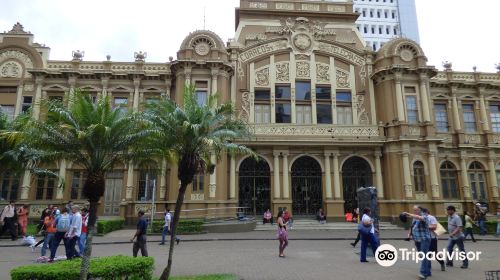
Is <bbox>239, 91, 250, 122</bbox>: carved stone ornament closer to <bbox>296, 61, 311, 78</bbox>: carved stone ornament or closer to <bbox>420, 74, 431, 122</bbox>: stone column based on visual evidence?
<bbox>296, 61, 311, 78</bbox>: carved stone ornament

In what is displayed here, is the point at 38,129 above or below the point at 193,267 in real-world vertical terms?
above

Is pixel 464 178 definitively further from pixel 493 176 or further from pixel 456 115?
pixel 456 115

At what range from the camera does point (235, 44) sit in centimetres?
2920

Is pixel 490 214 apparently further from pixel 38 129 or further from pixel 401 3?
pixel 401 3

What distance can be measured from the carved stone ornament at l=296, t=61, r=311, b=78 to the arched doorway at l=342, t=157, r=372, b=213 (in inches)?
296

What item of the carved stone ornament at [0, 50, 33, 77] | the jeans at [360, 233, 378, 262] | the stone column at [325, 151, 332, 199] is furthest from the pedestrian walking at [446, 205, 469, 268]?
the carved stone ornament at [0, 50, 33, 77]

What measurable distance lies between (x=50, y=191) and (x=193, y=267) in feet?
64.0

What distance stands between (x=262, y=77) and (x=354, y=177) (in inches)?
412

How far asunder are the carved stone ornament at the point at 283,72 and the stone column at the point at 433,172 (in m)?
11.8

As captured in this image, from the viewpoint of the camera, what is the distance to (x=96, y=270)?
792cm

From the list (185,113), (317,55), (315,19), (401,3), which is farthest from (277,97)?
(401,3)

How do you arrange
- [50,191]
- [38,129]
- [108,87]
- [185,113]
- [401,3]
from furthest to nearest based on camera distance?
[401,3] → [108,87] → [50,191] → [185,113] → [38,129]

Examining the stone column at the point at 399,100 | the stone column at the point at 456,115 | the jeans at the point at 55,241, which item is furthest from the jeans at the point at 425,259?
the stone column at the point at 456,115

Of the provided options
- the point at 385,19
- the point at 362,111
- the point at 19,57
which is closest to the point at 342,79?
the point at 362,111
